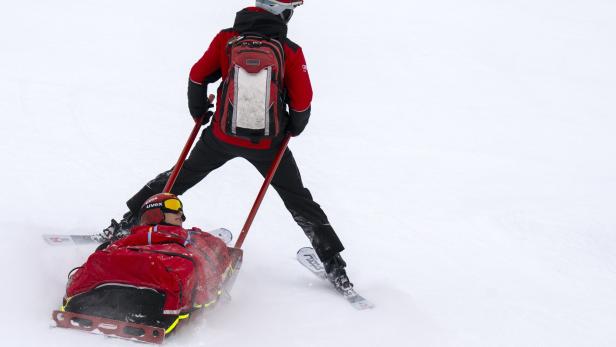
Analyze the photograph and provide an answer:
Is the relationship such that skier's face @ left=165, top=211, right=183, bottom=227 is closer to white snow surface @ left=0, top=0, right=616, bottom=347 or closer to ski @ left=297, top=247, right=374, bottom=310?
white snow surface @ left=0, top=0, right=616, bottom=347

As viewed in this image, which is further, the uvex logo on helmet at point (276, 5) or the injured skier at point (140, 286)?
the uvex logo on helmet at point (276, 5)

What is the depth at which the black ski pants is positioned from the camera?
5.18m

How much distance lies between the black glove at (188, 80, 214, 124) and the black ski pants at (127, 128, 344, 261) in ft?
0.52

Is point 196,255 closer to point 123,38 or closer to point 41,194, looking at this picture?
point 41,194

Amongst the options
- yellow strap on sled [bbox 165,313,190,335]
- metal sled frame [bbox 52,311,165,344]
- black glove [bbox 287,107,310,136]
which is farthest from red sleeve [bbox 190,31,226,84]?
metal sled frame [bbox 52,311,165,344]

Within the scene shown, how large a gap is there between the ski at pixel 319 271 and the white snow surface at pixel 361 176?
8 centimetres

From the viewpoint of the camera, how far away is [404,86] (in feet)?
50.5

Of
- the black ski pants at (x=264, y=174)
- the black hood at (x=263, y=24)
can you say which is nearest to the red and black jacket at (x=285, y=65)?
the black hood at (x=263, y=24)

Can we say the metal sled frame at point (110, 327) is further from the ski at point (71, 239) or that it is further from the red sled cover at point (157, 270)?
the ski at point (71, 239)

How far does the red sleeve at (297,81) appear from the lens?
4.80 metres

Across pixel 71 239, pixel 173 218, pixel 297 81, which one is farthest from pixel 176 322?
pixel 71 239

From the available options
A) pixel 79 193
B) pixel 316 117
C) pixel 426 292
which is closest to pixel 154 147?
pixel 79 193

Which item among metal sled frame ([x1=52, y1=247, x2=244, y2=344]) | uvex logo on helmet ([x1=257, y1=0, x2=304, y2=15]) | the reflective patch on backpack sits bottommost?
metal sled frame ([x1=52, y1=247, x2=244, y2=344])

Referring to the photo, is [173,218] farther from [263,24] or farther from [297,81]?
[263,24]
